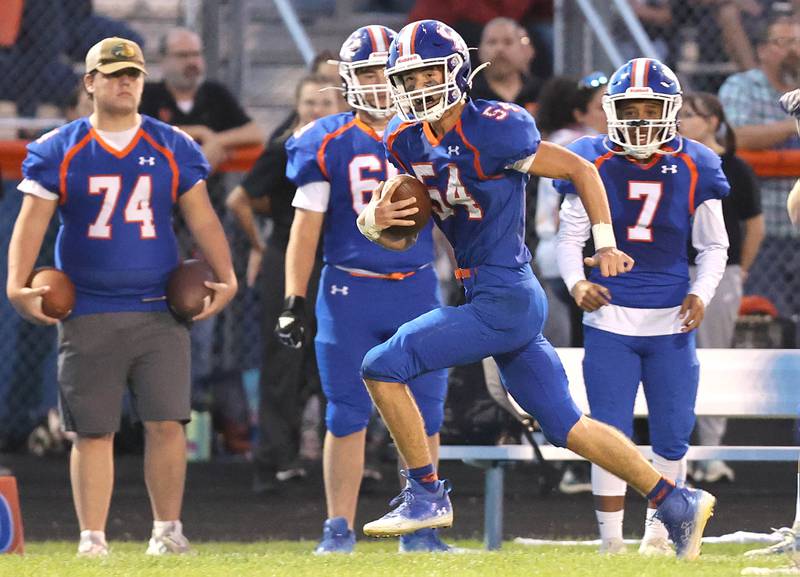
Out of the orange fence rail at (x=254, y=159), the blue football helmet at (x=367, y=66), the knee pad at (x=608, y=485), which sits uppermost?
the blue football helmet at (x=367, y=66)

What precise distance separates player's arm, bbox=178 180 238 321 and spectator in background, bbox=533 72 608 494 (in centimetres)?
213

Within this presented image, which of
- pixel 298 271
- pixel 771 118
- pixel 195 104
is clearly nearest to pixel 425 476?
pixel 298 271

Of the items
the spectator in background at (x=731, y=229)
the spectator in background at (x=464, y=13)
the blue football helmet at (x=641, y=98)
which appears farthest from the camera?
the spectator in background at (x=464, y=13)

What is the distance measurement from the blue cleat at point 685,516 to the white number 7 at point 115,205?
88.0 inches

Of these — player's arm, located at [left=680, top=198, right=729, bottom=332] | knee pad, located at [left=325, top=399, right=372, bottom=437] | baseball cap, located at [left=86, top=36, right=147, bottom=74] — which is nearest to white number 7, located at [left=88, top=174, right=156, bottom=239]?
baseball cap, located at [left=86, top=36, right=147, bottom=74]

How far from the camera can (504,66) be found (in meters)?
8.91

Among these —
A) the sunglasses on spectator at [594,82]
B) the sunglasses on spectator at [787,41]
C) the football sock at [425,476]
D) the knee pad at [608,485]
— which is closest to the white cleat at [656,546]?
the knee pad at [608,485]

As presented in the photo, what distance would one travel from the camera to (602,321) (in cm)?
615

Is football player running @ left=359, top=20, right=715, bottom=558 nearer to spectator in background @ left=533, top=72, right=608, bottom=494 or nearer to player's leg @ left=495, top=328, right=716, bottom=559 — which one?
player's leg @ left=495, top=328, right=716, bottom=559

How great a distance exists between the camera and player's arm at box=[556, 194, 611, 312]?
6086 millimetres

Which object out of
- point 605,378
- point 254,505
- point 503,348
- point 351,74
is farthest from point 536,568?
point 254,505

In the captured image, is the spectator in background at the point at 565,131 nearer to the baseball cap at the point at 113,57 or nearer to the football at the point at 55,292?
the baseball cap at the point at 113,57

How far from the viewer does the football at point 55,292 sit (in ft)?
20.6

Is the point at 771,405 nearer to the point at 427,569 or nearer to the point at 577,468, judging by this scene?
the point at 577,468
